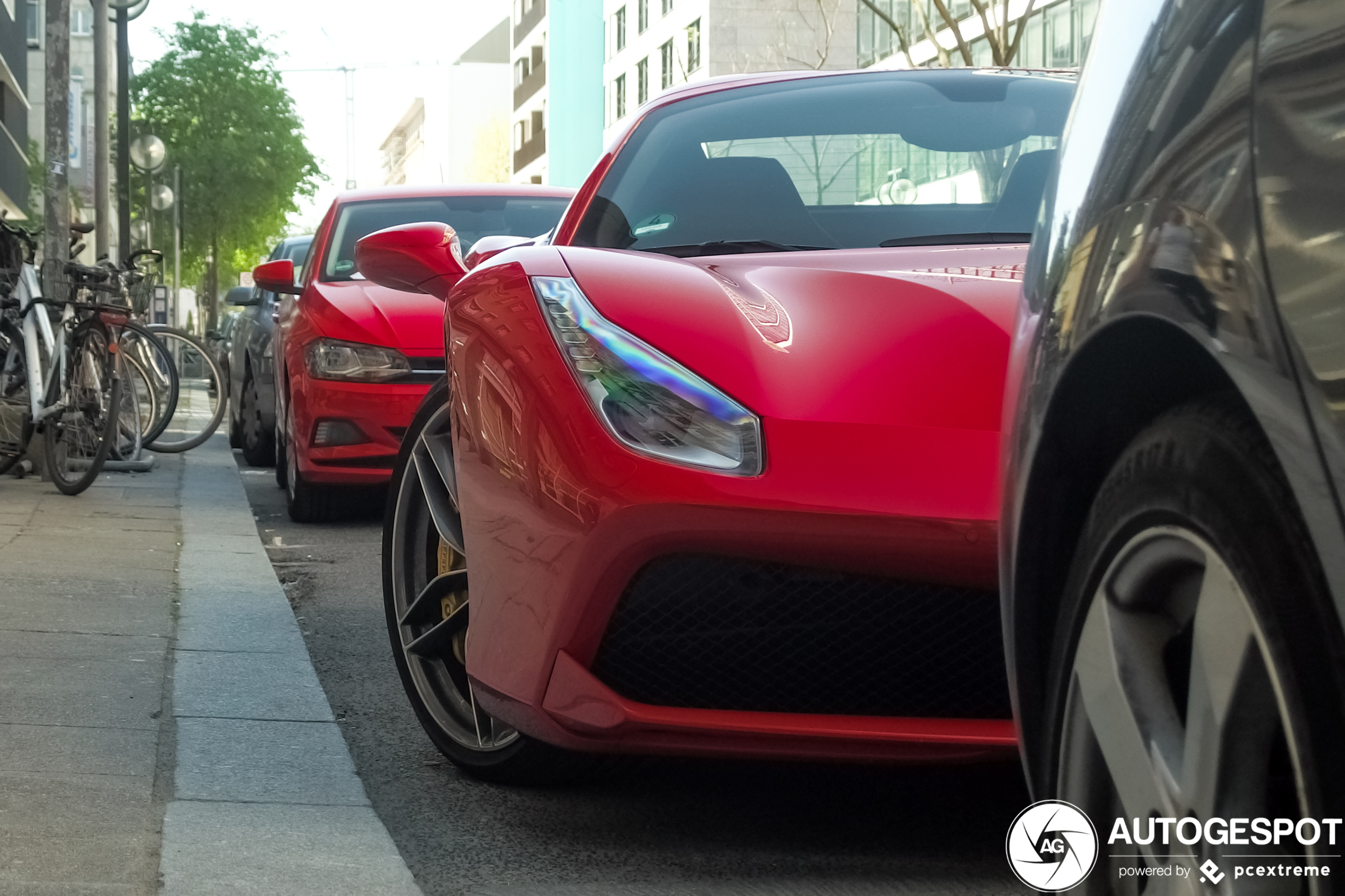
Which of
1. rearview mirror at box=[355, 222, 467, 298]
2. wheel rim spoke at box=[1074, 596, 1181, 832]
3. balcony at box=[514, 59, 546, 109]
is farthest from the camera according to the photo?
balcony at box=[514, 59, 546, 109]

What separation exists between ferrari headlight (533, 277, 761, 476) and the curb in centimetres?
78

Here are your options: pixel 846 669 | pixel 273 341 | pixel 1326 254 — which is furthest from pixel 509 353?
pixel 273 341

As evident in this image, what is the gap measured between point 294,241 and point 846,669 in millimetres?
11960

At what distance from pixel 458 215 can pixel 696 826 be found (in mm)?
5947

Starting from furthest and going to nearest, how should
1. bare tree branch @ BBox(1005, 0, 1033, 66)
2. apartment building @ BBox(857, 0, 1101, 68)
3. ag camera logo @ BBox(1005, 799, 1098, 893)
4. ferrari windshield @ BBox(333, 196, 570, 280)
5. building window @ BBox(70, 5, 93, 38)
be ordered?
building window @ BBox(70, 5, 93, 38)
apartment building @ BBox(857, 0, 1101, 68)
bare tree branch @ BBox(1005, 0, 1033, 66)
ferrari windshield @ BBox(333, 196, 570, 280)
ag camera logo @ BBox(1005, 799, 1098, 893)

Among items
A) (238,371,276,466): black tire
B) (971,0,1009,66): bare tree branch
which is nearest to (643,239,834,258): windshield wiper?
(238,371,276,466): black tire

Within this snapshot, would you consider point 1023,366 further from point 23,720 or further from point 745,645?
point 23,720

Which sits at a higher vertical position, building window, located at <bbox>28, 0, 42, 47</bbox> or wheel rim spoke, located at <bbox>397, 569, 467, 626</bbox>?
building window, located at <bbox>28, 0, 42, 47</bbox>

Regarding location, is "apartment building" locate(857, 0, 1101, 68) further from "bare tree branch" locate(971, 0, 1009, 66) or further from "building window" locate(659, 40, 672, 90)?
"building window" locate(659, 40, 672, 90)

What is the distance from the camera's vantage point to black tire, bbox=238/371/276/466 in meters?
11.5

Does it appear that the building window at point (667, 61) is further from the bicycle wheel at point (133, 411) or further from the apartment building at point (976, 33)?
the bicycle wheel at point (133, 411)

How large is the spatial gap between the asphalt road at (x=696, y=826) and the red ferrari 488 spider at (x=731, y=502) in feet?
0.49

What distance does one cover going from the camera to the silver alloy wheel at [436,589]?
3607 mm

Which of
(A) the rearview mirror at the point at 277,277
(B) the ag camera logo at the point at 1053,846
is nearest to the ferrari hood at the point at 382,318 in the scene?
(A) the rearview mirror at the point at 277,277
